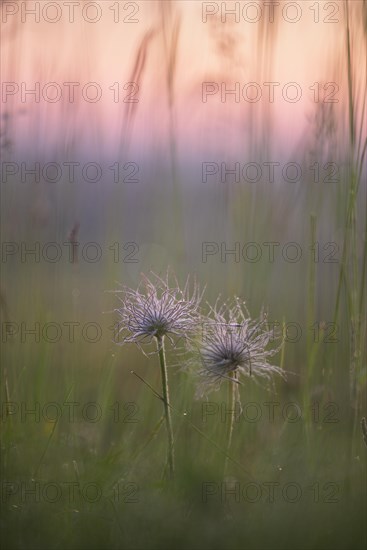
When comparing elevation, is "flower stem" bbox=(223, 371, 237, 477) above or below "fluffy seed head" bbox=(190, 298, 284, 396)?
below

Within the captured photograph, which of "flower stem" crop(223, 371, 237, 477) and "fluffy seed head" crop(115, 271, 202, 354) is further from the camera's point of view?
"fluffy seed head" crop(115, 271, 202, 354)

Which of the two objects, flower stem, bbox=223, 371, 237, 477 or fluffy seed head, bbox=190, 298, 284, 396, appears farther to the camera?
fluffy seed head, bbox=190, 298, 284, 396

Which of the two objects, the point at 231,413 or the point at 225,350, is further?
the point at 225,350

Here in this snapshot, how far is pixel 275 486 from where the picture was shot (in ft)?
5.76

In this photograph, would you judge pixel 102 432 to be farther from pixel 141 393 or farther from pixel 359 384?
pixel 359 384

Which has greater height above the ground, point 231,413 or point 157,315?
point 157,315

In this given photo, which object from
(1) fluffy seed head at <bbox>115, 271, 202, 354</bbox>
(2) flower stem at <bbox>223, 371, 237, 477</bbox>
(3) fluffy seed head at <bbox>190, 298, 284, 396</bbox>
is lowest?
(2) flower stem at <bbox>223, 371, 237, 477</bbox>

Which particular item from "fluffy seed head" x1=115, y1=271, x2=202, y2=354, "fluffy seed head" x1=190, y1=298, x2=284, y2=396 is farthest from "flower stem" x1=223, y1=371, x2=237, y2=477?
"fluffy seed head" x1=115, y1=271, x2=202, y2=354

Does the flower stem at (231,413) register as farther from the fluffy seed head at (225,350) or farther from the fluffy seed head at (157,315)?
the fluffy seed head at (157,315)

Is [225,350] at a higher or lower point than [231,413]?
higher

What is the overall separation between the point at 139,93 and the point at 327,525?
134 cm

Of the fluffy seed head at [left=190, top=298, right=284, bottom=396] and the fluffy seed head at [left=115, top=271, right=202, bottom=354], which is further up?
the fluffy seed head at [left=115, top=271, right=202, bottom=354]

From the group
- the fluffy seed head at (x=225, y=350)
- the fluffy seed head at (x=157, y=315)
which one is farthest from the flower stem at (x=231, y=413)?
the fluffy seed head at (x=157, y=315)

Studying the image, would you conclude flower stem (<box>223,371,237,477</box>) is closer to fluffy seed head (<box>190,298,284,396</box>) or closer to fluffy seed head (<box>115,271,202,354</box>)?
fluffy seed head (<box>190,298,284,396</box>)
